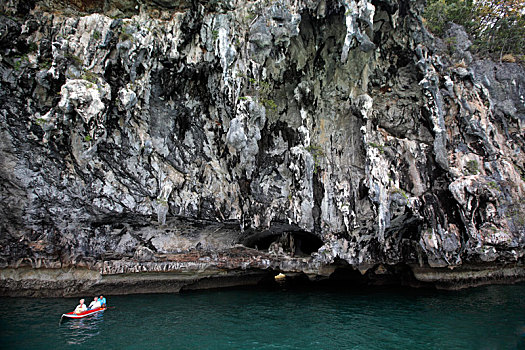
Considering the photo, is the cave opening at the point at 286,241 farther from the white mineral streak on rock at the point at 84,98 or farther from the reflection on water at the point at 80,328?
the white mineral streak on rock at the point at 84,98

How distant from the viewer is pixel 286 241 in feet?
66.7

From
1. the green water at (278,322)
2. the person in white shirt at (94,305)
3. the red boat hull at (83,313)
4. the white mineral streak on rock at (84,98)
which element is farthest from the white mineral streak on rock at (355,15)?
the red boat hull at (83,313)

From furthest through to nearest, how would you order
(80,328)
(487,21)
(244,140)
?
(487,21) < (244,140) < (80,328)

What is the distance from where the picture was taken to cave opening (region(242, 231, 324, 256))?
19609mm

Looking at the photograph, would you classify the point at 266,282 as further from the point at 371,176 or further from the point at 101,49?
the point at 101,49

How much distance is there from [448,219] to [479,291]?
213 inches

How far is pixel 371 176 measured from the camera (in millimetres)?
16188

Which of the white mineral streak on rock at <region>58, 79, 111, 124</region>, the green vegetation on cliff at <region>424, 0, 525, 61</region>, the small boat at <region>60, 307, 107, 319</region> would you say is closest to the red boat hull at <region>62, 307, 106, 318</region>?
the small boat at <region>60, 307, 107, 319</region>

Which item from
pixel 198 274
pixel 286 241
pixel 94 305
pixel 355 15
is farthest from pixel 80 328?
pixel 355 15

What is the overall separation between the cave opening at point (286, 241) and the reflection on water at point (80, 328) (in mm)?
9492

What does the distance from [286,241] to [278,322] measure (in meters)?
7.90

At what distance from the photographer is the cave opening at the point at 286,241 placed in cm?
1961

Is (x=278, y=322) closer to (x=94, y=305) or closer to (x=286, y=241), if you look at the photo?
(x=286, y=241)

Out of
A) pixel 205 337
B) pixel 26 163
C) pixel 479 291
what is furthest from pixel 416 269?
pixel 26 163
